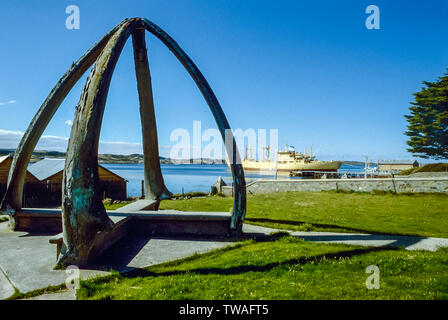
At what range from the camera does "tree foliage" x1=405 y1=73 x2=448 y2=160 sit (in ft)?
91.5

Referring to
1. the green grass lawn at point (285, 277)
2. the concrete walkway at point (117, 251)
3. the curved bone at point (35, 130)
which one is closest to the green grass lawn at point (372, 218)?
the concrete walkway at point (117, 251)

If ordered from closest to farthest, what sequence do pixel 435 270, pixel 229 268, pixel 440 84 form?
pixel 435 270 < pixel 229 268 < pixel 440 84

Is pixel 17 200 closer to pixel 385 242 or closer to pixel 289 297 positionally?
pixel 289 297

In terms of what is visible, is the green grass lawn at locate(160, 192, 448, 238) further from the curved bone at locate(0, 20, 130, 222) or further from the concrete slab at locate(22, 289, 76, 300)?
the curved bone at locate(0, 20, 130, 222)

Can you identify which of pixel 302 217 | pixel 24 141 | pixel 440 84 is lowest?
pixel 302 217

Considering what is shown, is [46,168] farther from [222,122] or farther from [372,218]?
[372,218]

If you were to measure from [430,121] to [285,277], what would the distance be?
3400 cm

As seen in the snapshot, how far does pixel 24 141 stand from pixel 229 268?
7.48m

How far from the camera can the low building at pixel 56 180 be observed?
2095cm

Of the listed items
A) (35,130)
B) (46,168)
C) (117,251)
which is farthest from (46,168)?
(117,251)
